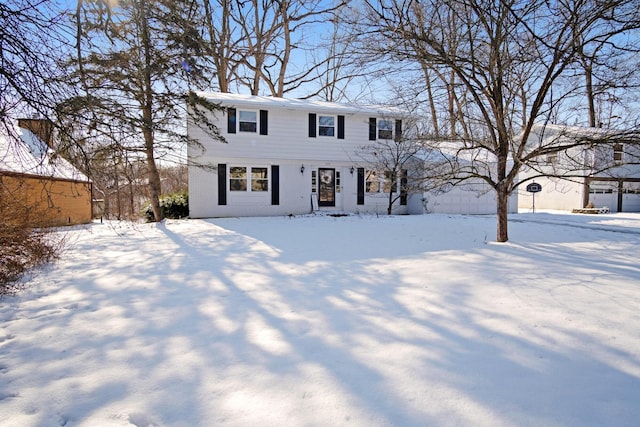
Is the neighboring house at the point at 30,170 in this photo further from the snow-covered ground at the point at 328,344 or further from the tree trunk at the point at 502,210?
the tree trunk at the point at 502,210

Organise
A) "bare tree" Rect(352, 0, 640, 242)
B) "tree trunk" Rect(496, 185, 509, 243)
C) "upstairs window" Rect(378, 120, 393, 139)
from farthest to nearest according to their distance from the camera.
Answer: "upstairs window" Rect(378, 120, 393, 139) → "tree trunk" Rect(496, 185, 509, 243) → "bare tree" Rect(352, 0, 640, 242)

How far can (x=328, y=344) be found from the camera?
8.89 feet

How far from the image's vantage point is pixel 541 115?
21.2ft

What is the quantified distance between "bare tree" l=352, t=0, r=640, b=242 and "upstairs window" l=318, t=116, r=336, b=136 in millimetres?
7956

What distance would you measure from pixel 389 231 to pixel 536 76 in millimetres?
4582

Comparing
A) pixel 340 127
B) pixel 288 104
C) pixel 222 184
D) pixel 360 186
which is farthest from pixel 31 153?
pixel 360 186

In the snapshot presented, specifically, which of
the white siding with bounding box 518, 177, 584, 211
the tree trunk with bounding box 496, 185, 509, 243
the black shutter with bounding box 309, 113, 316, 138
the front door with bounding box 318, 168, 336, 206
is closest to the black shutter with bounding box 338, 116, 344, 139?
the black shutter with bounding box 309, 113, 316, 138

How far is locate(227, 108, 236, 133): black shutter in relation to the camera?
1322 centimetres

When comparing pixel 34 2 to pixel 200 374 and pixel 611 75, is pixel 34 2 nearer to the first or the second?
pixel 200 374

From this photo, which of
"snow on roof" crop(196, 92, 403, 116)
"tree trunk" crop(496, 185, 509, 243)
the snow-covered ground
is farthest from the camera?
"snow on roof" crop(196, 92, 403, 116)

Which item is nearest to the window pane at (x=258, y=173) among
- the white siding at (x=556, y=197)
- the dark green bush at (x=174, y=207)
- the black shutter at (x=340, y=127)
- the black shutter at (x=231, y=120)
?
the black shutter at (x=231, y=120)

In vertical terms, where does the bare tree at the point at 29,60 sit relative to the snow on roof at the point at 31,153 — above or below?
above

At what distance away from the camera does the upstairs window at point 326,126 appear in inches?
568

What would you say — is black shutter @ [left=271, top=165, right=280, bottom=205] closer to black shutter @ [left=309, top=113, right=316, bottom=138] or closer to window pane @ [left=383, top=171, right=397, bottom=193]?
black shutter @ [left=309, top=113, right=316, bottom=138]
